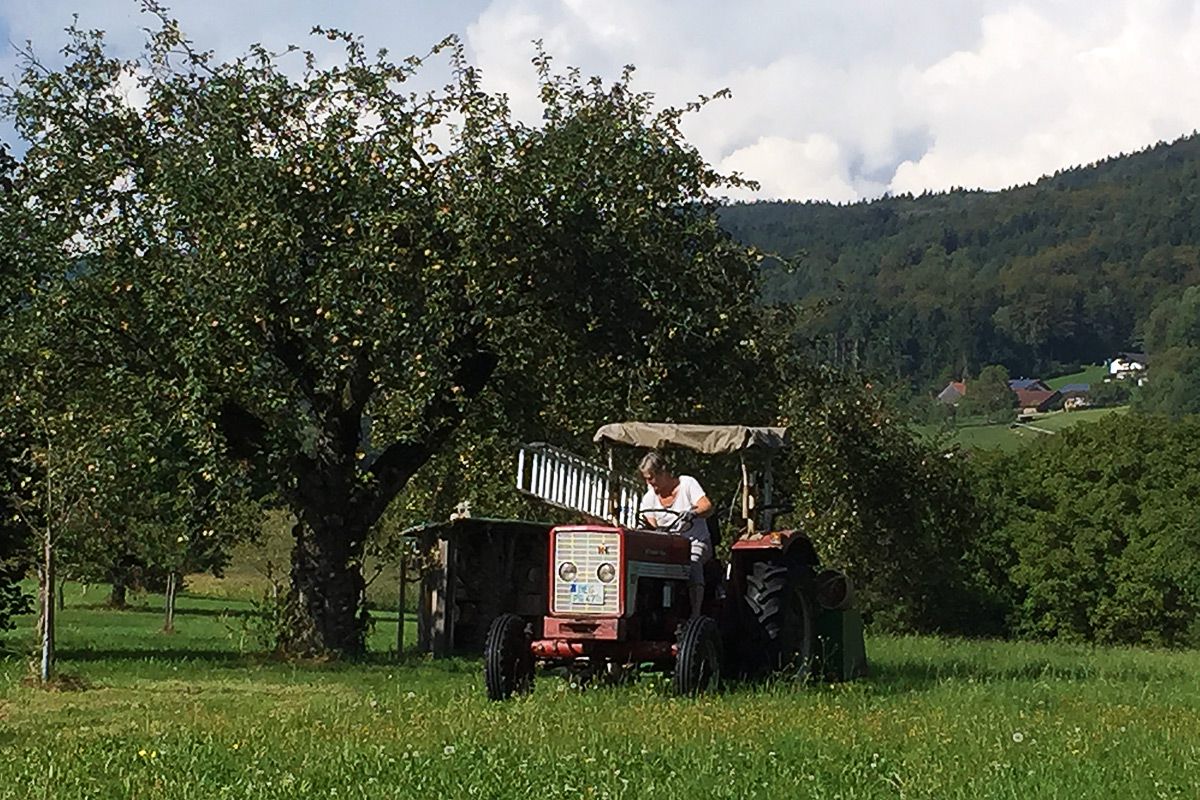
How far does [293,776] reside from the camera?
7891 millimetres

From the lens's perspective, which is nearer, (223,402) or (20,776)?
(20,776)

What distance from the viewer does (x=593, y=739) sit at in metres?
9.39

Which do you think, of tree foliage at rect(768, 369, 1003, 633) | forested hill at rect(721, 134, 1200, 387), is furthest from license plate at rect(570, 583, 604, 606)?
forested hill at rect(721, 134, 1200, 387)

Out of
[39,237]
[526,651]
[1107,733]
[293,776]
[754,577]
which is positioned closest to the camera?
[293,776]

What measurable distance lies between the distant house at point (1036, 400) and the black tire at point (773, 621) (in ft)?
337

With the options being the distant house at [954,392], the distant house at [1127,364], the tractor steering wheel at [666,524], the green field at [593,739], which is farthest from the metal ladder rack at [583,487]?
the distant house at [1127,364]

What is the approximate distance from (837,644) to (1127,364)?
120 metres

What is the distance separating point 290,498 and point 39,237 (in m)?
4.21

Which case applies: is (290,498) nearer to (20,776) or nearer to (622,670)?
(622,670)

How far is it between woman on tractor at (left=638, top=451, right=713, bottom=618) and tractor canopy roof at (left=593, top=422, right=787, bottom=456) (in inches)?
18.7

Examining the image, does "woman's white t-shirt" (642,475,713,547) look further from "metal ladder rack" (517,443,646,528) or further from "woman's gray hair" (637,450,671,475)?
"metal ladder rack" (517,443,646,528)

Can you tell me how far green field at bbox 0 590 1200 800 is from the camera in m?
7.73

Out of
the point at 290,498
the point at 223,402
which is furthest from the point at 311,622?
the point at 223,402

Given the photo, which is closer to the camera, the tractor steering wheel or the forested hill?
the tractor steering wheel
